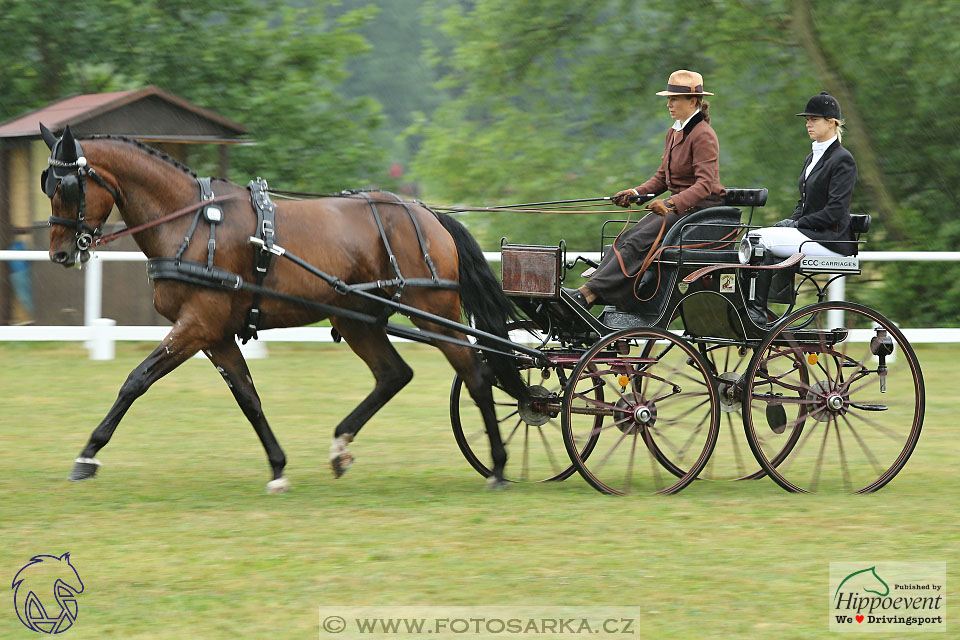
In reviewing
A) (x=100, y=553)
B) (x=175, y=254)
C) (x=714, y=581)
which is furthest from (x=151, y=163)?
(x=714, y=581)

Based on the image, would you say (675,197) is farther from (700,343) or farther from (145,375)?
(145,375)

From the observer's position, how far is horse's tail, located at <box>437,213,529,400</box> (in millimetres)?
7176

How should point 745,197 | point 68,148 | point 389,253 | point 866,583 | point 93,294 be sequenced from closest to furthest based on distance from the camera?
1. point 866,583
2. point 68,148
3. point 389,253
4. point 745,197
5. point 93,294

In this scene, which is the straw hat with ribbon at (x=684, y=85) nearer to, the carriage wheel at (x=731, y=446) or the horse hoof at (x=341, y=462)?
the carriage wheel at (x=731, y=446)

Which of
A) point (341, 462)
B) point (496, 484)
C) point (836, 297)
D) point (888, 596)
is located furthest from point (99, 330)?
point (888, 596)

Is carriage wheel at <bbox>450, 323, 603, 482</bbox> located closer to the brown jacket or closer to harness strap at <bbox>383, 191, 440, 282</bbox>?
harness strap at <bbox>383, 191, 440, 282</bbox>

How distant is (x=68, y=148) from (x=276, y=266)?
1173 millimetres

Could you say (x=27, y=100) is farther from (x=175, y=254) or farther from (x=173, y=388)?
(x=175, y=254)

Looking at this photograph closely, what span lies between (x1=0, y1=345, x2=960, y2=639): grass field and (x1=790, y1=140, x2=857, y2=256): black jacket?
139 centimetres

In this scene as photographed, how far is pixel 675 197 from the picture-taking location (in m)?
6.92

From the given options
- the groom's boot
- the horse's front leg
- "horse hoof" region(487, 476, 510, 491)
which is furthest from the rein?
the groom's boot

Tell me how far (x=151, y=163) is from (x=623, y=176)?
11.1m

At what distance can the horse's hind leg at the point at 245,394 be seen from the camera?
6922 millimetres

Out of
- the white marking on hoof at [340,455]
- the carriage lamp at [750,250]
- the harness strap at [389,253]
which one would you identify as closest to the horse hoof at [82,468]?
the white marking on hoof at [340,455]
